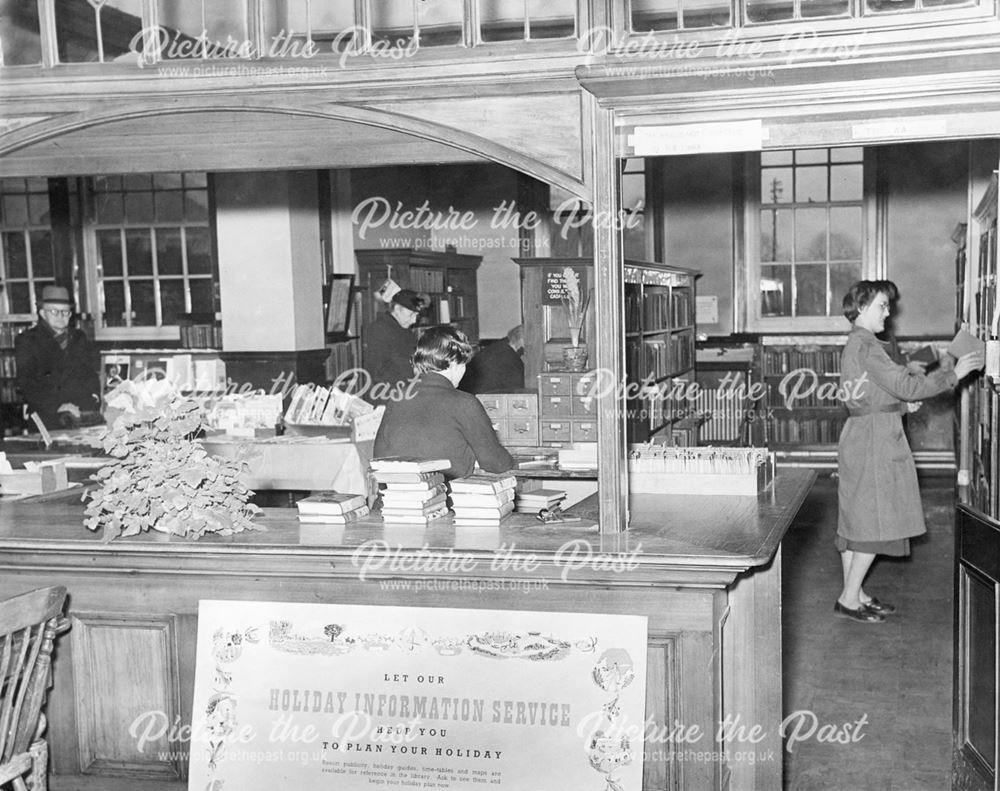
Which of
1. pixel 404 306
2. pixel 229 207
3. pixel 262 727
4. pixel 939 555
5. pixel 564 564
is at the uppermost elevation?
pixel 229 207

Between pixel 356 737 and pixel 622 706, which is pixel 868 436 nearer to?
pixel 622 706

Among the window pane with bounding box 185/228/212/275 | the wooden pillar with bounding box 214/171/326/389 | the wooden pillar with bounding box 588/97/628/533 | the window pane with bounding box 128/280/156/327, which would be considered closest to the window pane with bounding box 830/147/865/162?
the wooden pillar with bounding box 214/171/326/389

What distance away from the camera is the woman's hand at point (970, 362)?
18.5 ft

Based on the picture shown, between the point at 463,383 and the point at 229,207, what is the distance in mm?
2690

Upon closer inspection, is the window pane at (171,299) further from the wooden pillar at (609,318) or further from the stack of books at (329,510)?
the wooden pillar at (609,318)

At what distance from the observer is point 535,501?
4.42 metres

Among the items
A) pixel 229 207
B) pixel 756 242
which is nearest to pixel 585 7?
pixel 229 207

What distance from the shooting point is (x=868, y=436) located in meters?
6.32

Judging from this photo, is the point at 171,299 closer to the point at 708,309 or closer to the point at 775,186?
the point at 708,309

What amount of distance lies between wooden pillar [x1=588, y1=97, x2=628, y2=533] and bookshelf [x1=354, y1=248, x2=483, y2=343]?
6.85 m

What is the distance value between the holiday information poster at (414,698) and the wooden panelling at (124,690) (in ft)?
0.57

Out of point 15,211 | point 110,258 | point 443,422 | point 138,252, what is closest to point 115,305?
point 110,258

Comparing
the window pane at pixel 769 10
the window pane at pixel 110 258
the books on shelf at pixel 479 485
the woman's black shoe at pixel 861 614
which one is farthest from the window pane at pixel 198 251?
Answer: the window pane at pixel 769 10

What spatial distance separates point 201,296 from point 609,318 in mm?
8966
